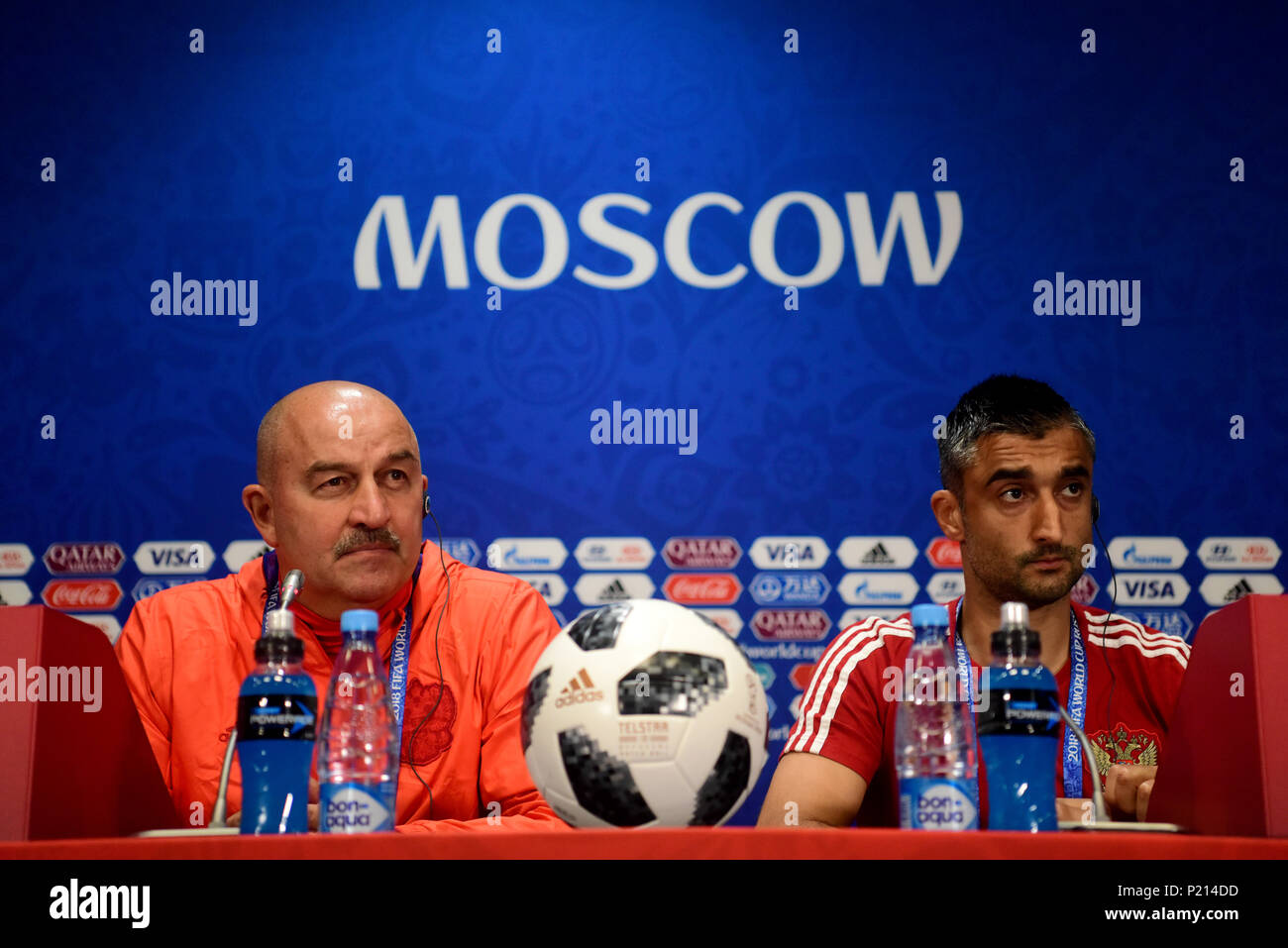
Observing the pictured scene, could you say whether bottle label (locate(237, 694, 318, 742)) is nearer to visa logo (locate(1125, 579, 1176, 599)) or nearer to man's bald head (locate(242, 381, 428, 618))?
man's bald head (locate(242, 381, 428, 618))

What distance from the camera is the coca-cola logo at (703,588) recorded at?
2.93 metres

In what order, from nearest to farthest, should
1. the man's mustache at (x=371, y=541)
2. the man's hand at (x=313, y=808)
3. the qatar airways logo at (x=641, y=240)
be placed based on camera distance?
the man's hand at (x=313, y=808) → the man's mustache at (x=371, y=541) → the qatar airways logo at (x=641, y=240)

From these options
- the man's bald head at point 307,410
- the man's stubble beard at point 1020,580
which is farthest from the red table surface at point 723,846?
the man's bald head at point 307,410

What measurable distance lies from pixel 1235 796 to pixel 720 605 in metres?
1.71

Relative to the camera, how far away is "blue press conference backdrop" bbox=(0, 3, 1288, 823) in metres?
2.96

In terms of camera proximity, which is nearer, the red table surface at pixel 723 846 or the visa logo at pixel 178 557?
the red table surface at pixel 723 846

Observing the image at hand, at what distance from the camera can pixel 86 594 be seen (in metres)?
2.98

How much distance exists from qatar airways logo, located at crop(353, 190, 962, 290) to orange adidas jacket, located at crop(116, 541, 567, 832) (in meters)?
0.87

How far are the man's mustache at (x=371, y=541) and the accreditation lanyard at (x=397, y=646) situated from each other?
10cm

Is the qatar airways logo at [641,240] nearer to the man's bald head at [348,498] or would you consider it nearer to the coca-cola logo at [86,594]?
the man's bald head at [348,498]

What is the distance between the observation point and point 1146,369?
2.96 metres

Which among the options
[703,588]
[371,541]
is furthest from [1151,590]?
[371,541]

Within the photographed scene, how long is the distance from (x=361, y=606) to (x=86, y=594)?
3.17 feet

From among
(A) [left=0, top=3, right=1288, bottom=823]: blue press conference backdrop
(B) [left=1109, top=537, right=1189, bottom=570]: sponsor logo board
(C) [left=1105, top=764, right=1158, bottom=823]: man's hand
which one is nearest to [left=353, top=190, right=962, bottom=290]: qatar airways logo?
(A) [left=0, top=3, right=1288, bottom=823]: blue press conference backdrop
